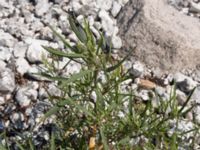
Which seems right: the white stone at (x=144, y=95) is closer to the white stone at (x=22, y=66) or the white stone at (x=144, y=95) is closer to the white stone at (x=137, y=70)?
the white stone at (x=137, y=70)

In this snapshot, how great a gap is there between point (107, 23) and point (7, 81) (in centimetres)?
84

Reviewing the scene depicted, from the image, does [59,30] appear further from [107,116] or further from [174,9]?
[107,116]

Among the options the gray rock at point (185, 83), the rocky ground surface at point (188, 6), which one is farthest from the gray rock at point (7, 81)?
the rocky ground surface at point (188, 6)

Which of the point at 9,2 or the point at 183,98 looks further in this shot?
the point at 9,2

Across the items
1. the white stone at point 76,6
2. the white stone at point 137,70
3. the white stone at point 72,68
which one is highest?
the white stone at point 76,6

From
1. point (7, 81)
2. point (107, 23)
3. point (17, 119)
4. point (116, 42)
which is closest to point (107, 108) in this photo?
point (17, 119)

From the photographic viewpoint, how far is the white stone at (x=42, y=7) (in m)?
3.51

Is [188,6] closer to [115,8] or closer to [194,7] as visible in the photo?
[194,7]

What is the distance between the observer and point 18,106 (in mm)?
2930

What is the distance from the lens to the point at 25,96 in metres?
2.96

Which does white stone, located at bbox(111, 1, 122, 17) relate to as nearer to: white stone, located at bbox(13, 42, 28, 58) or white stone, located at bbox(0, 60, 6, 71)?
white stone, located at bbox(13, 42, 28, 58)

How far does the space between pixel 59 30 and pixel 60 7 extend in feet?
0.83

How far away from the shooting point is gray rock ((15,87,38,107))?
9.62ft

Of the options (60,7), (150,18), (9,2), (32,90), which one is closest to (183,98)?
(150,18)
